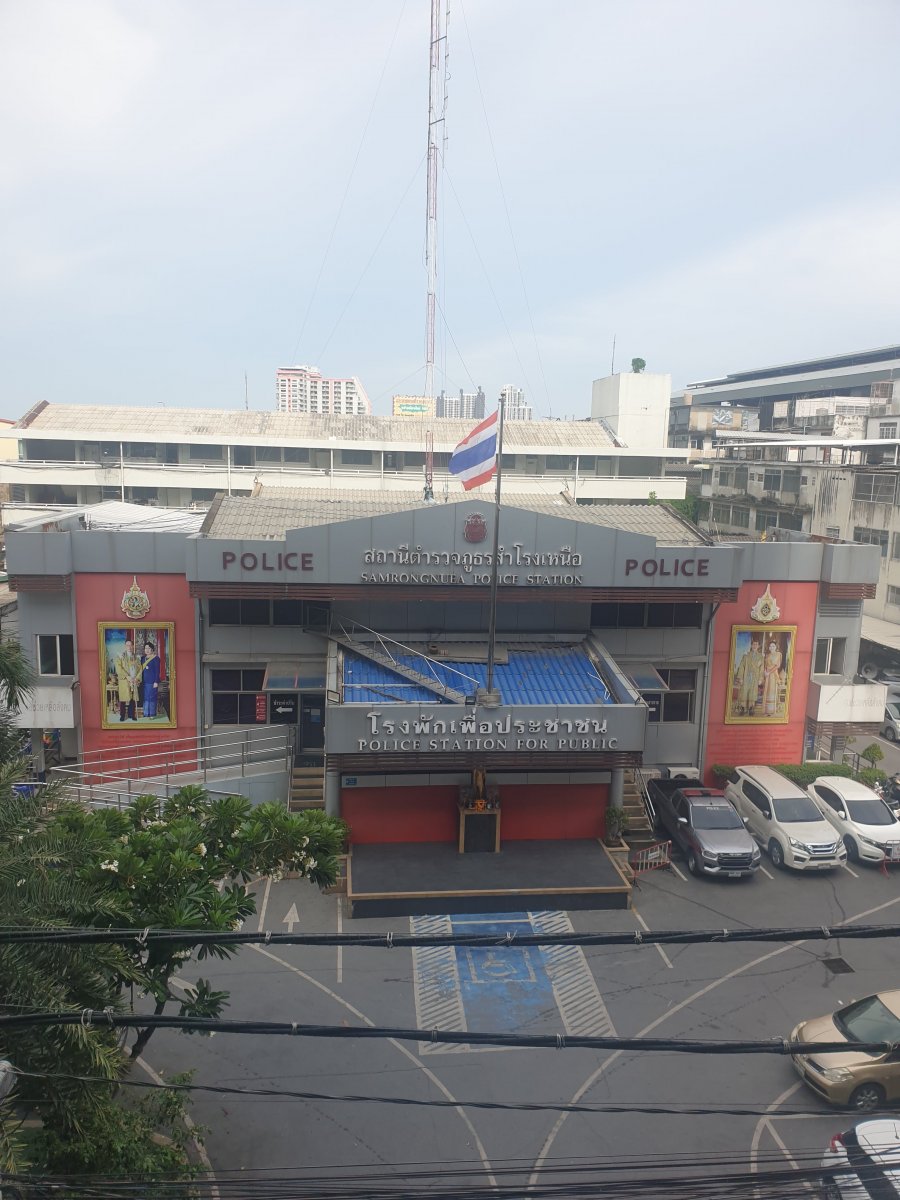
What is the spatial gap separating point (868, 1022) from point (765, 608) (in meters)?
14.0

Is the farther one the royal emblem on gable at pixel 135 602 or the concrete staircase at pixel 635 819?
the royal emblem on gable at pixel 135 602

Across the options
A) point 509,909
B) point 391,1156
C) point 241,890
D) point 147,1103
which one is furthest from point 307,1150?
point 509,909

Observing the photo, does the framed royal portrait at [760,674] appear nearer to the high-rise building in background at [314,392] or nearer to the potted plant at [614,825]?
the potted plant at [614,825]

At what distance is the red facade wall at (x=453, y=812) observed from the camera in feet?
78.9

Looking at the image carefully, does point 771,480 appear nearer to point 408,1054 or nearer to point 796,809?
point 796,809

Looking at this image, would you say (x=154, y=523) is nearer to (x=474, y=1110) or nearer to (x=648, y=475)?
(x=474, y=1110)

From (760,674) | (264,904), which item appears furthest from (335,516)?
(760,674)

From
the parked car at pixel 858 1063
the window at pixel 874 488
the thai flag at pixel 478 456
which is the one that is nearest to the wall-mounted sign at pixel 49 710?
the thai flag at pixel 478 456

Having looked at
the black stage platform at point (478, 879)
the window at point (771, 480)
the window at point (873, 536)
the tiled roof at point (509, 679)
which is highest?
the window at point (771, 480)

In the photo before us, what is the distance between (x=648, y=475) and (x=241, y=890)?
198ft

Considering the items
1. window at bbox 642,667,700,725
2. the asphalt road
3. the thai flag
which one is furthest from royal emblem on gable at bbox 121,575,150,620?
window at bbox 642,667,700,725

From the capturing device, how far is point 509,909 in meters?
21.3

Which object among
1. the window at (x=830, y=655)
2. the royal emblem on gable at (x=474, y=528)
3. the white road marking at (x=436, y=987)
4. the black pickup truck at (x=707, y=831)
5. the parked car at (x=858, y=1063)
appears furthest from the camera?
the window at (x=830, y=655)

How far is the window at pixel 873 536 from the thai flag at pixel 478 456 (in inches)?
1257
